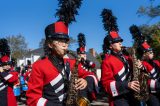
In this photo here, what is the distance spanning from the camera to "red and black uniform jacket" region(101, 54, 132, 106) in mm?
6441

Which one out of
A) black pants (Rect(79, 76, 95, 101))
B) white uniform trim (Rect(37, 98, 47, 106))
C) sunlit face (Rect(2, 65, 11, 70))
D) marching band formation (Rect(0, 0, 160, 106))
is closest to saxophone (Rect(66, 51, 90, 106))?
marching band formation (Rect(0, 0, 160, 106))

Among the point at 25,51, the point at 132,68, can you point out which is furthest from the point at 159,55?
the point at 25,51

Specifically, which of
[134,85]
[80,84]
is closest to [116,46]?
[134,85]

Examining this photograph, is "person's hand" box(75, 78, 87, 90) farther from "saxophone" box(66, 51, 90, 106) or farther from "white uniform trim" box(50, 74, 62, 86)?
"white uniform trim" box(50, 74, 62, 86)

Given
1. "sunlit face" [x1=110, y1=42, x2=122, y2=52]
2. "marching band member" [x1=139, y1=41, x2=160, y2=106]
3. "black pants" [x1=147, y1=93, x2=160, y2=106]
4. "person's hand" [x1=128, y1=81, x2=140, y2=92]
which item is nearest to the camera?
"person's hand" [x1=128, y1=81, x2=140, y2=92]

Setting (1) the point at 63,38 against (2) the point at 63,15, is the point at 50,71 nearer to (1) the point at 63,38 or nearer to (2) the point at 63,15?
(1) the point at 63,38

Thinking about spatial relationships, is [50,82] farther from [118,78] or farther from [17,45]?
[17,45]

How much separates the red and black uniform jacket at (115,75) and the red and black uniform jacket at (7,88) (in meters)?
3.48

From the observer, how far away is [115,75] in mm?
6602

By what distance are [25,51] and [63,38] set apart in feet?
254

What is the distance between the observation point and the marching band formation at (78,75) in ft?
16.9

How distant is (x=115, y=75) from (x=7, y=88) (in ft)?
12.3

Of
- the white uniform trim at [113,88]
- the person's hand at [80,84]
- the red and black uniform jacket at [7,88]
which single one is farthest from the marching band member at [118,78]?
the red and black uniform jacket at [7,88]

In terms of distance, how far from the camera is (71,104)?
500cm
